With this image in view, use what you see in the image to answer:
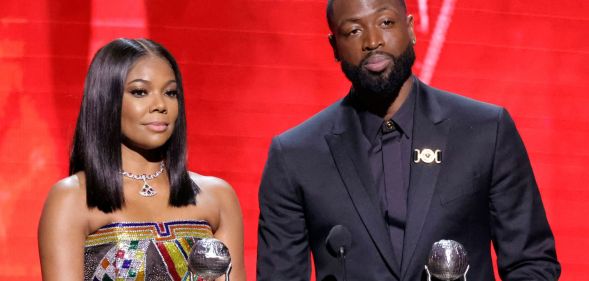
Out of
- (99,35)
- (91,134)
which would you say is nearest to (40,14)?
(99,35)

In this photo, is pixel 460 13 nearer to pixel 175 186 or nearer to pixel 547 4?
pixel 547 4

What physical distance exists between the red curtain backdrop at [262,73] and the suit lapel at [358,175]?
112cm

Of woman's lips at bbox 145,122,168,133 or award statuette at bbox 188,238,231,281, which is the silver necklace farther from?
award statuette at bbox 188,238,231,281

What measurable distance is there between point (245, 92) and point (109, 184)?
37.5 inches

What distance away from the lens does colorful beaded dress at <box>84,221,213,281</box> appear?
115 inches

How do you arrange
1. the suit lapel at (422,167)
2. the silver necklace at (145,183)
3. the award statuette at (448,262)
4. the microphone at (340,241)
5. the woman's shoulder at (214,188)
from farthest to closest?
the woman's shoulder at (214,188), the silver necklace at (145,183), the suit lapel at (422,167), the microphone at (340,241), the award statuette at (448,262)

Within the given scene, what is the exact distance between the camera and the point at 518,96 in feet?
12.5

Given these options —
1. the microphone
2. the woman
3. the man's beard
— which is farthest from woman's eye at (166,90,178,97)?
the microphone

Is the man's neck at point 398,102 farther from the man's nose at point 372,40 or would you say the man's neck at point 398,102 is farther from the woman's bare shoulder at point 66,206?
the woman's bare shoulder at point 66,206

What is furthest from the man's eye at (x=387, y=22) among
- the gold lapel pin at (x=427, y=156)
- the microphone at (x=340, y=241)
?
the microphone at (x=340, y=241)

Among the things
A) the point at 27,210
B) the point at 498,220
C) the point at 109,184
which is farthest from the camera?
the point at 27,210

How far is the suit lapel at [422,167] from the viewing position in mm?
2449

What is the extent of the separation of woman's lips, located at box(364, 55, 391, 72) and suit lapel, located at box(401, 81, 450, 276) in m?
0.15

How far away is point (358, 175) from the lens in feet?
8.36
